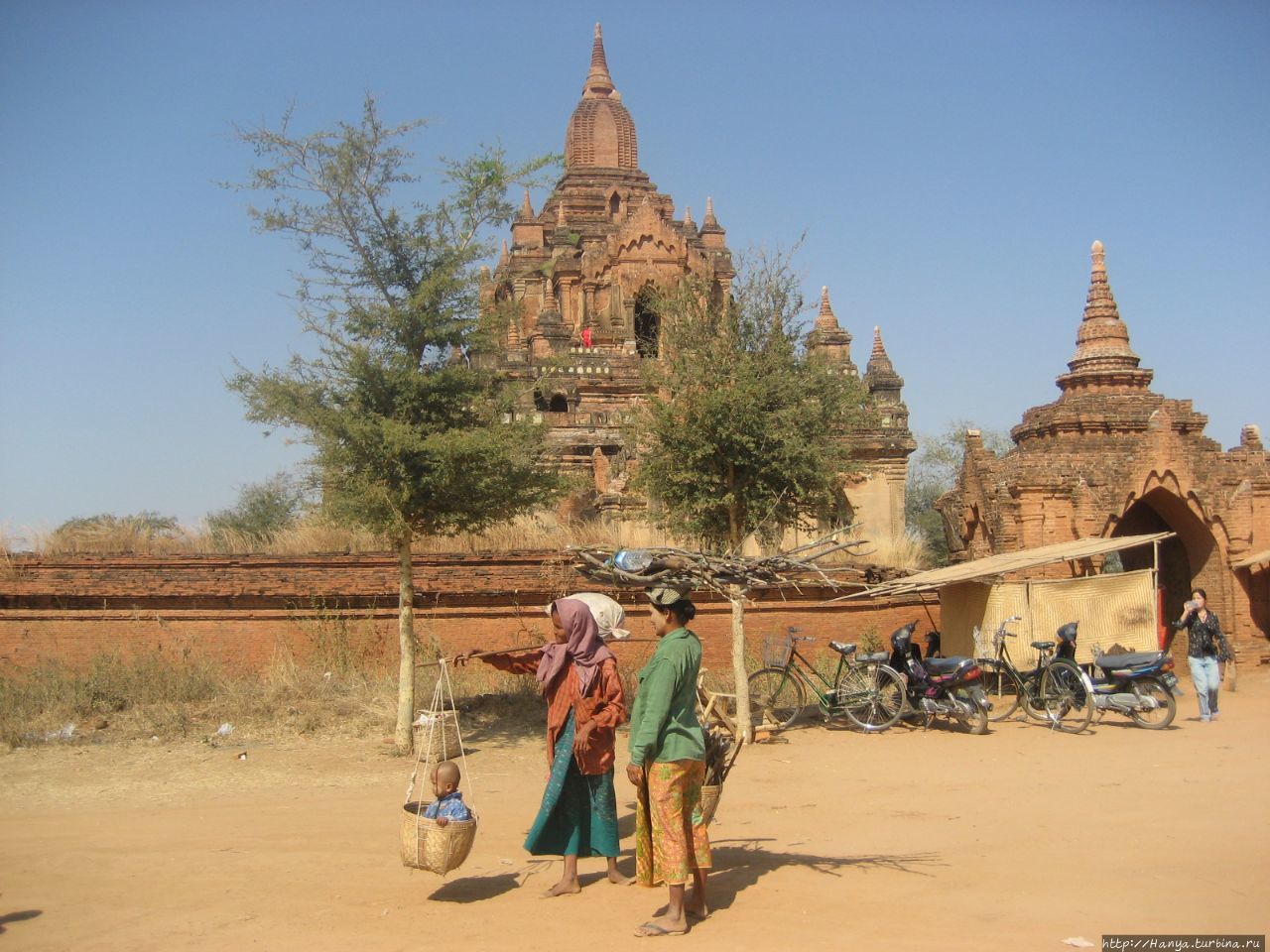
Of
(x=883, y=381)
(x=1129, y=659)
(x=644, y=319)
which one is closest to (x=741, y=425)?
(x=1129, y=659)

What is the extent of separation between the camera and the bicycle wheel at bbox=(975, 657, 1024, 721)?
13.1 meters

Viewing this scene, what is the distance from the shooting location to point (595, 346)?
29875 mm

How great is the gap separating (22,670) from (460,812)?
9640 mm

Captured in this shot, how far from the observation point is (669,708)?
5.91m

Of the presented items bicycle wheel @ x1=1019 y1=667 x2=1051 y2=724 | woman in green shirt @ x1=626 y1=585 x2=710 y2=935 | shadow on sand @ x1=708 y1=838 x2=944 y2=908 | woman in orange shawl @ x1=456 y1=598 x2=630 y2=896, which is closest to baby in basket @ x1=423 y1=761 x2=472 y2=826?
woman in orange shawl @ x1=456 y1=598 x2=630 y2=896

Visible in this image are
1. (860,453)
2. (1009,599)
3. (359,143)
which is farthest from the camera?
(860,453)

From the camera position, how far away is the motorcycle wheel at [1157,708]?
1240 cm

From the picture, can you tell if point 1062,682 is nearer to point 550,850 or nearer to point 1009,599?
point 1009,599

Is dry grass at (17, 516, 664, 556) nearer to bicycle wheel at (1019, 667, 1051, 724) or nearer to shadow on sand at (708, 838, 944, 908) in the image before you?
bicycle wheel at (1019, 667, 1051, 724)

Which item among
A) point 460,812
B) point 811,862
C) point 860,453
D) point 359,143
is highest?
point 359,143

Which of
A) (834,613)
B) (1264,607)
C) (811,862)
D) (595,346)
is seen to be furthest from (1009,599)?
(595,346)

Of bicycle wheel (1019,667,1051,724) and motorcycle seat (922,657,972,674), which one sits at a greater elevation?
motorcycle seat (922,657,972,674)

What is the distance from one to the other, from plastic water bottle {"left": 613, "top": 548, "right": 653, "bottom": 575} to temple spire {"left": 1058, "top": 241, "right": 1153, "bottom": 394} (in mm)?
12608

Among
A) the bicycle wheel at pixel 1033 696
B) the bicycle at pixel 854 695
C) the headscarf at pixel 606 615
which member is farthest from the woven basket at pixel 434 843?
the bicycle wheel at pixel 1033 696
